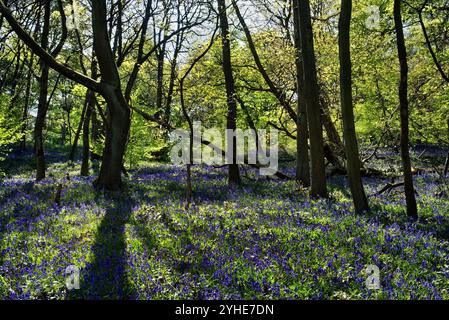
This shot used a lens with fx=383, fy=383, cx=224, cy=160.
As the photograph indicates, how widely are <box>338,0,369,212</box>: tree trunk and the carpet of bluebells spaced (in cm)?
53

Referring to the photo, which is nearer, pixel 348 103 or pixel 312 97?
pixel 348 103

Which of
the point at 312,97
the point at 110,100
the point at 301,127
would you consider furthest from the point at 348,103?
the point at 110,100

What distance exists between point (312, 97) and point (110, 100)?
5965 millimetres

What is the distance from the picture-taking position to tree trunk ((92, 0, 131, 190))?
36.9 ft

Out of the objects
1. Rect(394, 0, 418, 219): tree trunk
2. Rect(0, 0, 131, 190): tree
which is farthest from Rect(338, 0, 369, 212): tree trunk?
Rect(0, 0, 131, 190): tree

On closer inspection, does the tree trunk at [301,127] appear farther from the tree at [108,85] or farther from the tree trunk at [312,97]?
the tree at [108,85]

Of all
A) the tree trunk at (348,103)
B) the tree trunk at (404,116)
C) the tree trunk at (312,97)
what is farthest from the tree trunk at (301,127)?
the tree trunk at (404,116)

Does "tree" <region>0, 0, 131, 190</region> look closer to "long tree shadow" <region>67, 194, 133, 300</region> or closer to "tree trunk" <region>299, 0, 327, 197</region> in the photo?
"long tree shadow" <region>67, 194, 133, 300</region>

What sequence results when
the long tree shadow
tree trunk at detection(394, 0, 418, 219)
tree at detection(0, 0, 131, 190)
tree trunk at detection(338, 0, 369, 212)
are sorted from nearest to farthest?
the long tree shadow, tree trunk at detection(338, 0, 369, 212), tree trunk at detection(394, 0, 418, 219), tree at detection(0, 0, 131, 190)

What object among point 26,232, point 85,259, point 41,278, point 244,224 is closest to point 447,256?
point 244,224

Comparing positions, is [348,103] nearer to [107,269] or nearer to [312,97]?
[312,97]

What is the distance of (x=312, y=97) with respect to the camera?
10914 mm

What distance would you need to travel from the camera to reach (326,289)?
4.82 metres

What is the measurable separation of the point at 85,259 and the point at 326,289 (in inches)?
139
